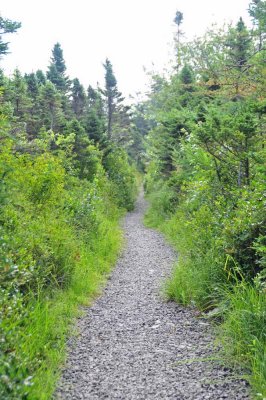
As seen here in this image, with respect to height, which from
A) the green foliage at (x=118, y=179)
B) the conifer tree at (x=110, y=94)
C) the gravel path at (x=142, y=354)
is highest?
the conifer tree at (x=110, y=94)

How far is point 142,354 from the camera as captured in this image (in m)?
4.13

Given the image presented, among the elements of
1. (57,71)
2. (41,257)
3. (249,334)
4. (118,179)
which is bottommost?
(249,334)

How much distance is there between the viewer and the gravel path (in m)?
3.37

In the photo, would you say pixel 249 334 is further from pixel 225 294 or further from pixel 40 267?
pixel 40 267

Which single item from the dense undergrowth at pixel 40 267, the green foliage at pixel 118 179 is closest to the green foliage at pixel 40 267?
the dense undergrowth at pixel 40 267

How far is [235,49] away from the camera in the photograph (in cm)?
1347

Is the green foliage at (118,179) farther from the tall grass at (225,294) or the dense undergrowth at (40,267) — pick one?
the tall grass at (225,294)

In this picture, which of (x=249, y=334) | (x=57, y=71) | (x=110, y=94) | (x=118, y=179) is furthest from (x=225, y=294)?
(x=57, y=71)

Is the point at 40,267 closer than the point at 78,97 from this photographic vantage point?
Yes

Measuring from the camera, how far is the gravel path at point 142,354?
3.37 metres

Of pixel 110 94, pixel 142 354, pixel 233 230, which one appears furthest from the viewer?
pixel 110 94

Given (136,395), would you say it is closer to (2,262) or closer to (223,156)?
(2,262)

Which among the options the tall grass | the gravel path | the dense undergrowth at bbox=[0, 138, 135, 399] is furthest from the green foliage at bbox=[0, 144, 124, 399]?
the tall grass

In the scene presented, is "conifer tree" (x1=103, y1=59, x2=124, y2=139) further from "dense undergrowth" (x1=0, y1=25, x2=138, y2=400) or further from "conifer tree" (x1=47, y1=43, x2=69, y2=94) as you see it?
"dense undergrowth" (x1=0, y1=25, x2=138, y2=400)
